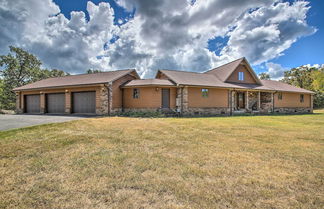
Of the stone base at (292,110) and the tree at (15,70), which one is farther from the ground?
the tree at (15,70)

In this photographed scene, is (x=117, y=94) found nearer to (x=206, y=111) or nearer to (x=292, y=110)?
(x=206, y=111)

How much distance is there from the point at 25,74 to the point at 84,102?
27.1 metres

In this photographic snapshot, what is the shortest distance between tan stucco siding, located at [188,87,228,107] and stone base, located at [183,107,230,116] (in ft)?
1.11

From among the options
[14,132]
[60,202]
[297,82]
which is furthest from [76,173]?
[297,82]

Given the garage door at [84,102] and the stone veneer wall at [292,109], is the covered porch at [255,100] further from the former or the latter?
the garage door at [84,102]

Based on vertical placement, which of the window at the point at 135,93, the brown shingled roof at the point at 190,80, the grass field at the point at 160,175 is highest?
the brown shingled roof at the point at 190,80

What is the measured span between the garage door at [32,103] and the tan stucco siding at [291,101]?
29.8 m

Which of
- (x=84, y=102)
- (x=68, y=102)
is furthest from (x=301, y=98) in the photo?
(x=68, y=102)

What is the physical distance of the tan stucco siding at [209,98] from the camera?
14741 millimetres

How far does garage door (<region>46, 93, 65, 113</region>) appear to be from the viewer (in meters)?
15.6

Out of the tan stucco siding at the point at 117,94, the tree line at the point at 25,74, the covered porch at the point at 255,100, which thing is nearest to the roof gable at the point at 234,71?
the covered porch at the point at 255,100

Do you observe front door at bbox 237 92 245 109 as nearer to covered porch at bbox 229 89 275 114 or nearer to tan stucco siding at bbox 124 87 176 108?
covered porch at bbox 229 89 275 114

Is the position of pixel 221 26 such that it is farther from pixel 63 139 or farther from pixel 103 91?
pixel 63 139

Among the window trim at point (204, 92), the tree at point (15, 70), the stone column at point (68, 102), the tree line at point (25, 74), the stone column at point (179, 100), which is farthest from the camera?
the tree line at point (25, 74)
